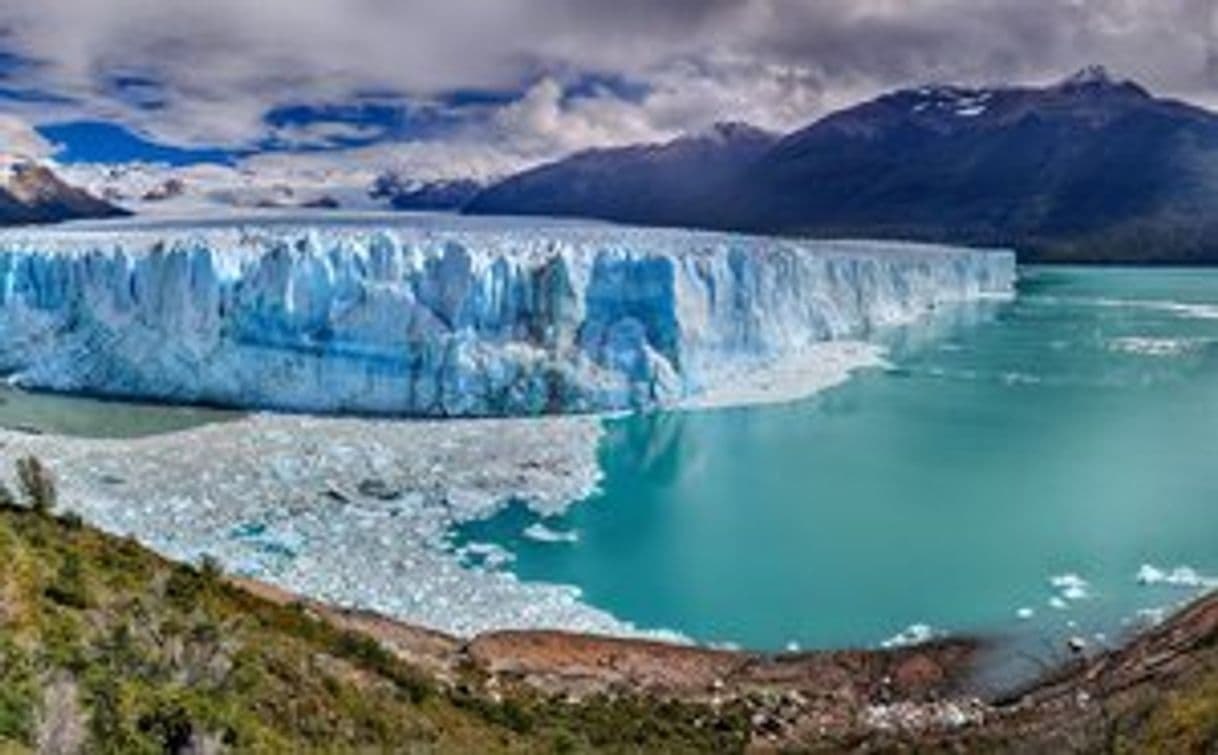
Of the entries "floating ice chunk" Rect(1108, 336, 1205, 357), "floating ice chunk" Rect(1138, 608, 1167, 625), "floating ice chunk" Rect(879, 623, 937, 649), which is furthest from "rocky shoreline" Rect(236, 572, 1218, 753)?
"floating ice chunk" Rect(1108, 336, 1205, 357)

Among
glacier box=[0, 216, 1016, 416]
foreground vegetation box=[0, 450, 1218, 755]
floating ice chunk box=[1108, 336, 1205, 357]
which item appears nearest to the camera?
foreground vegetation box=[0, 450, 1218, 755]

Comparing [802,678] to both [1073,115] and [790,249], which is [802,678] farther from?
[1073,115]

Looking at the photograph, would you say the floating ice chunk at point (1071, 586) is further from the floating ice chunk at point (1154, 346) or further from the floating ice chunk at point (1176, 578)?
the floating ice chunk at point (1154, 346)

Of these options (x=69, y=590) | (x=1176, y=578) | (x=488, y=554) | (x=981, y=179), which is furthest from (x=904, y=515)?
(x=981, y=179)

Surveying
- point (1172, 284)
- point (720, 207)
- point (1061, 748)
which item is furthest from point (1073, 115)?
point (1061, 748)

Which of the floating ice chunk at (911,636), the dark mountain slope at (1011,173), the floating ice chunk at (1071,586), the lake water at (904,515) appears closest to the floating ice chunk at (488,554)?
the lake water at (904,515)

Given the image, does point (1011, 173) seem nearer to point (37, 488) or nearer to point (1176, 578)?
point (1176, 578)

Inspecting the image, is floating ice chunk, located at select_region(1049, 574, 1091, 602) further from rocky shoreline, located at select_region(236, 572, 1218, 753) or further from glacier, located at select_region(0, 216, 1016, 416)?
glacier, located at select_region(0, 216, 1016, 416)
